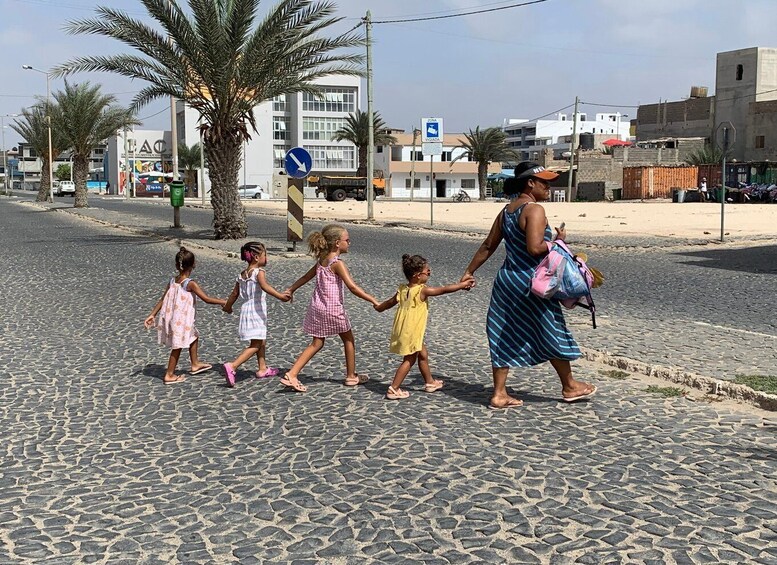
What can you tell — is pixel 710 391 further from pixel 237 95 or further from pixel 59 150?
pixel 59 150

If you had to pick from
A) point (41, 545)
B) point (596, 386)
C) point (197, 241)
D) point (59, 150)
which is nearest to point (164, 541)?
point (41, 545)

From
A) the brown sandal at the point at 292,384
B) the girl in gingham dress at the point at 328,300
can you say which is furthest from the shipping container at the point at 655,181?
the brown sandal at the point at 292,384

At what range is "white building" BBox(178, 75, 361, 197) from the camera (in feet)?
A: 316

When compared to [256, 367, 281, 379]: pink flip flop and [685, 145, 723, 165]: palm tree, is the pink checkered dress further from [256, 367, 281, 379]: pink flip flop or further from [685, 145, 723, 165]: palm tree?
[685, 145, 723, 165]: palm tree

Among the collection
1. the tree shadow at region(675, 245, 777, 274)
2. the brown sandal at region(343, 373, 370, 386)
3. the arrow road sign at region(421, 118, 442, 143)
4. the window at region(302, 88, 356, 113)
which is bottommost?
the brown sandal at region(343, 373, 370, 386)

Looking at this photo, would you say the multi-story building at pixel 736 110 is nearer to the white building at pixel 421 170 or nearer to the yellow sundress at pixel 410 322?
the white building at pixel 421 170

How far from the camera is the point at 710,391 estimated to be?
236 inches

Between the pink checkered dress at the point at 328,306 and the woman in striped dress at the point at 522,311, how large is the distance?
1.17 metres

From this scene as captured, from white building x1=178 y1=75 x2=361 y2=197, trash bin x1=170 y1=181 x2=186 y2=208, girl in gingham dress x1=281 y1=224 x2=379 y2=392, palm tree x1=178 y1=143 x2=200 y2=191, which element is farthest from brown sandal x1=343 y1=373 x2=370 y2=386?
white building x1=178 y1=75 x2=361 y2=197

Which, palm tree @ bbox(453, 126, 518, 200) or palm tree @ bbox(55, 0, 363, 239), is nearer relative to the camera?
palm tree @ bbox(55, 0, 363, 239)

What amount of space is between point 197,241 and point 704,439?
16.8 metres

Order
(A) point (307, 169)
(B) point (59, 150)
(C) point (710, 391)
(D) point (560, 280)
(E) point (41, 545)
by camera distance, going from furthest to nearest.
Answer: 1. (B) point (59, 150)
2. (A) point (307, 169)
3. (C) point (710, 391)
4. (D) point (560, 280)
5. (E) point (41, 545)

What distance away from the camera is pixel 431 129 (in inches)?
952

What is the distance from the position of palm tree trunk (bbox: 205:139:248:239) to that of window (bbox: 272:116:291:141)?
263 ft
